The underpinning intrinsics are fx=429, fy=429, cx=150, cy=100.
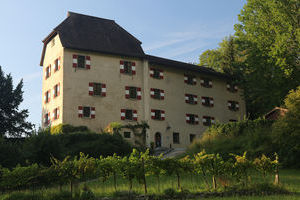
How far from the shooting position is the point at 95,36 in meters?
36.6

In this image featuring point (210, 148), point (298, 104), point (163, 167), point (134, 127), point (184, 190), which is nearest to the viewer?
point (184, 190)

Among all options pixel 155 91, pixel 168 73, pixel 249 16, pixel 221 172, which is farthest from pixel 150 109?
pixel 221 172

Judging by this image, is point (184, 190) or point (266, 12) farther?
point (266, 12)

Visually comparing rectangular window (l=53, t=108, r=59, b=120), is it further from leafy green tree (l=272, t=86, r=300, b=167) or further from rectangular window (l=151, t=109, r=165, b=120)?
leafy green tree (l=272, t=86, r=300, b=167)

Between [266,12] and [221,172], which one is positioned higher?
[266,12]

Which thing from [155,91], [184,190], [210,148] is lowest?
[184,190]

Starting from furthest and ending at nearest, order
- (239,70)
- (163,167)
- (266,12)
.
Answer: (239,70) < (266,12) < (163,167)

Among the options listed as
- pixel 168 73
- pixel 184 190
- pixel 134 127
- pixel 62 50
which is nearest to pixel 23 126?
pixel 62 50

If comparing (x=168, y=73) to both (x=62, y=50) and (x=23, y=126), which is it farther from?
(x=23, y=126)

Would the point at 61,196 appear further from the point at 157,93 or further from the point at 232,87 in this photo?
the point at 232,87

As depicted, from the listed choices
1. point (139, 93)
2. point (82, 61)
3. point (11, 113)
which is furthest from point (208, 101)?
point (11, 113)

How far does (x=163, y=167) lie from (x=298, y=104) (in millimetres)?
10825

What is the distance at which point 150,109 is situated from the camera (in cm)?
3612

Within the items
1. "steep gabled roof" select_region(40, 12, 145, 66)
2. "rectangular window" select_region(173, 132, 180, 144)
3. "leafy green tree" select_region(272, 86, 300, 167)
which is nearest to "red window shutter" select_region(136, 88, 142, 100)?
→ "steep gabled roof" select_region(40, 12, 145, 66)
